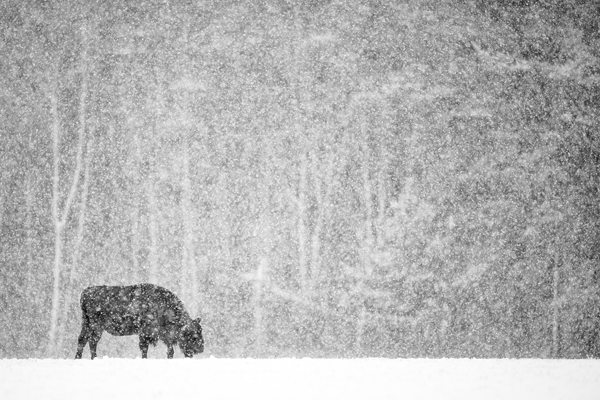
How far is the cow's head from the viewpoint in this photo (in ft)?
3.18

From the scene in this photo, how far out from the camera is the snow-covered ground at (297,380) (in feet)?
1.88

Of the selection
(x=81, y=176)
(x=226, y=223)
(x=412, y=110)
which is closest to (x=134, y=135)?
(x=81, y=176)

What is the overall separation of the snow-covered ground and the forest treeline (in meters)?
0.30

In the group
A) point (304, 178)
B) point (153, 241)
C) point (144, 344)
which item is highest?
point (304, 178)

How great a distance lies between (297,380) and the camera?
619 millimetres

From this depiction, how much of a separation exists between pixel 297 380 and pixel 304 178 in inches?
18.1

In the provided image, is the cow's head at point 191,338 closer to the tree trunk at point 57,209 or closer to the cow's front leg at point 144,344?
the cow's front leg at point 144,344

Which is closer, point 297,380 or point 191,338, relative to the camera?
point 297,380

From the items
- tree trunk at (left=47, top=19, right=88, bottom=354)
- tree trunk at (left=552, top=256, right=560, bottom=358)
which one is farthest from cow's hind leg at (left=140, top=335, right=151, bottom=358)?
tree trunk at (left=552, top=256, right=560, bottom=358)

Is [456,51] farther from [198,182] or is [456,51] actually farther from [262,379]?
[262,379]

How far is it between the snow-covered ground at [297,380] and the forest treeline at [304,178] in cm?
30

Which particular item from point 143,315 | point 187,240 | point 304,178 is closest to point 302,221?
point 304,178

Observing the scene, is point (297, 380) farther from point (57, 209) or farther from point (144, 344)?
point (57, 209)

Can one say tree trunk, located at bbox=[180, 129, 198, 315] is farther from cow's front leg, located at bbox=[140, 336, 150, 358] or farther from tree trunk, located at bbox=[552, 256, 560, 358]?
tree trunk, located at bbox=[552, 256, 560, 358]
